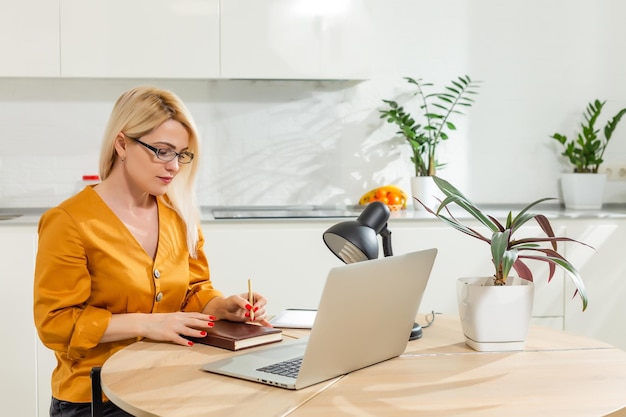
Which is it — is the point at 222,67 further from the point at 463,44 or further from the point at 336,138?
the point at 463,44

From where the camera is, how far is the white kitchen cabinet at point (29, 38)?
3.63 metres

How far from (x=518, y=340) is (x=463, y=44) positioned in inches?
104

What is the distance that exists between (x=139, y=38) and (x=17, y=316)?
4.16 ft

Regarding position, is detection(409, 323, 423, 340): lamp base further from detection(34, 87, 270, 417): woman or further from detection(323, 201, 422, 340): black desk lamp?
detection(34, 87, 270, 417): woman

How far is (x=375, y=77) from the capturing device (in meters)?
4.25

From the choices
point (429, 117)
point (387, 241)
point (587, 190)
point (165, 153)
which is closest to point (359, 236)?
point (387, 241)

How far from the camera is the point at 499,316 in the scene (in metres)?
1.91

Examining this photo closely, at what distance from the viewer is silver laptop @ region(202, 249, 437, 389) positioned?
1.57 metres

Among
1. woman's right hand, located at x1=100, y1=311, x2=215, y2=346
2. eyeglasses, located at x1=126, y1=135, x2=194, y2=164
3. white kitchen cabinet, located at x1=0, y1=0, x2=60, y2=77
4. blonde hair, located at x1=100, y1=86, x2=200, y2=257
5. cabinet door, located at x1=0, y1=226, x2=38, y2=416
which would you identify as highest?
white kitchen cabinet, located at x1=0, y1=0, x2=60, y2=77

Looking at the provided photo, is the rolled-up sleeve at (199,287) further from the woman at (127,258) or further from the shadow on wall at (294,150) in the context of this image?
the shadow on wall at (294,150)

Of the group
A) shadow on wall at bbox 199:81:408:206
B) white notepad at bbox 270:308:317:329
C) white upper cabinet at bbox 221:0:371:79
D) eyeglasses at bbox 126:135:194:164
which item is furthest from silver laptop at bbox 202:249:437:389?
shadow on wall at bbox 199:81:408:206

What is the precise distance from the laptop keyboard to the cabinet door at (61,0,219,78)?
225cm

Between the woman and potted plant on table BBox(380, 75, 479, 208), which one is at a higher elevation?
potted plant on table BBox(380, 75, 479, 208)

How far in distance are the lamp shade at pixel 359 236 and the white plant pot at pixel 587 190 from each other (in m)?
2.52
